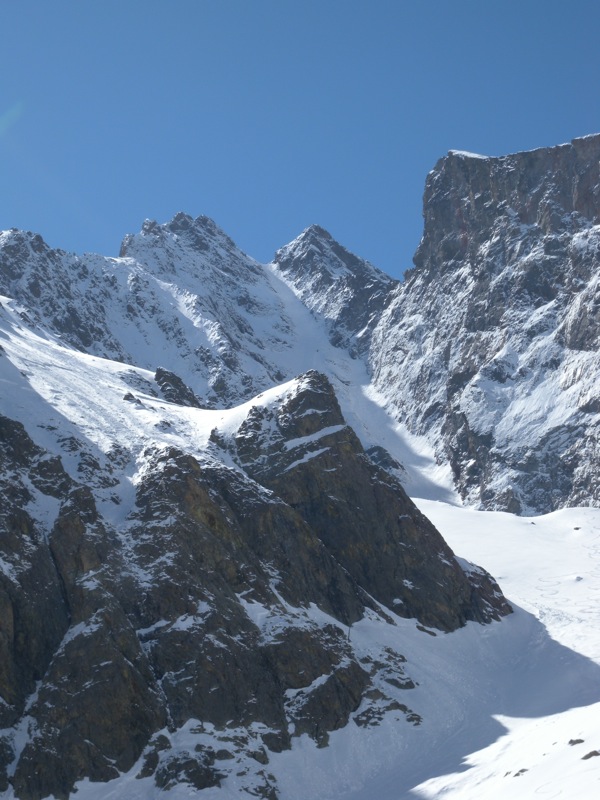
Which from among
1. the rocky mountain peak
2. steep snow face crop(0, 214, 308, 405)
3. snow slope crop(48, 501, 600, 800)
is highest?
the rocky mountain peak

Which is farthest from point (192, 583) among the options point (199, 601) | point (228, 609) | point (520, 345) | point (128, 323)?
point (128, 323)

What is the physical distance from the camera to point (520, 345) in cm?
16525

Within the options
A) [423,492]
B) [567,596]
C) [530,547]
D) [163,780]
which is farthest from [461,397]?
[163,780]

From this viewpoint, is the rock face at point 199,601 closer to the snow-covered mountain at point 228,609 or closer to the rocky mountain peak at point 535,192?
the snow-covered mountain at point 228,609

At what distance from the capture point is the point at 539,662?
238ft

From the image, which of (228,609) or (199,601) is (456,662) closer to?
(228,609)

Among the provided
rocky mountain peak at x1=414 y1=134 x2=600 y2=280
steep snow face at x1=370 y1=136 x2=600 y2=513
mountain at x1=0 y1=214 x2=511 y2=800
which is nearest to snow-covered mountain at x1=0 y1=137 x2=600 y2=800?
mountain at x1=0 y1=214 x2=511 y2=800

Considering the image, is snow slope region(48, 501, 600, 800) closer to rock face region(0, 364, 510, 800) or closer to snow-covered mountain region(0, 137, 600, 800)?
snow-covered mountain region(0, 137, 600, 800)

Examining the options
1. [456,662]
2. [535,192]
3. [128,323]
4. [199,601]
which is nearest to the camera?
[199,601]

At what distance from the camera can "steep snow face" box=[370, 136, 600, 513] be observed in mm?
147500

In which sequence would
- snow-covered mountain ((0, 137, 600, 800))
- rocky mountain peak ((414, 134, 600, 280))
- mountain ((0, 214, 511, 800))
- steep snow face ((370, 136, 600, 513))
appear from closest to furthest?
1. mountain ((0, 214, 511, 800))
2. snow-covered mountain ((0, 137, 600, 800))
3. steep snow face ((370, 136, 600, 513))
4. rocky mountain peak ((414, 134, 600, 280))

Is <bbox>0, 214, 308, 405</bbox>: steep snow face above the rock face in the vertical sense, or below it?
above

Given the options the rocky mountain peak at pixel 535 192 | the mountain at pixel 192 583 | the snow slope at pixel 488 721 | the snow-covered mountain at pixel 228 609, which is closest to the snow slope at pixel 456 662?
the snow slope at pixel 488 721

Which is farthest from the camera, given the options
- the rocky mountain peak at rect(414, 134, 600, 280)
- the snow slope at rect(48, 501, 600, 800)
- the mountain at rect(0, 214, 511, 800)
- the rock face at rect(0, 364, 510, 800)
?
the rocky mountain peak at rect(414, 134, 600, 280)
